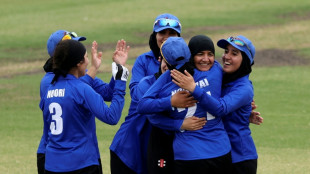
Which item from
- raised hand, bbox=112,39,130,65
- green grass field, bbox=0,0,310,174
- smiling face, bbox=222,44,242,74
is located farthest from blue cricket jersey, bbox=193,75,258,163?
green grass field, bbox=0,0,310,174

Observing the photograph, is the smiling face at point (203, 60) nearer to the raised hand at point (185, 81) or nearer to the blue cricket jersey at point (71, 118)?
the raised hand at point (185, 81)

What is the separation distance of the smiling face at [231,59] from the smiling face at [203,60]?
0.64ft

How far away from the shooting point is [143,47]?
2295 cm

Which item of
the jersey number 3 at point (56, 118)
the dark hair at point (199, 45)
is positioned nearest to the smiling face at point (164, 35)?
the dark hair at point (199, 45)

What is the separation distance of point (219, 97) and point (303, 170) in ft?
14.2

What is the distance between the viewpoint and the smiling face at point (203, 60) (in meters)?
5.94

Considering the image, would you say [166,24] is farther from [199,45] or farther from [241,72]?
[241,72]

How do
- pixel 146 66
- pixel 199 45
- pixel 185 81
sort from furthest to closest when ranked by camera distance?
1. pixel 146 66
2. pixel 199 45
3. pixel 185 81

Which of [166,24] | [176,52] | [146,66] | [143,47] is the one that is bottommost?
[143,47]

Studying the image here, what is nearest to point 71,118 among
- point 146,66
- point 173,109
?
point 173,109

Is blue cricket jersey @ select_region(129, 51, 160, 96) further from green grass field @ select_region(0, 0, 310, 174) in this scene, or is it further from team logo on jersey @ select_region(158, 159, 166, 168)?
green grass field @ select_region(0, 0, 310, 174)

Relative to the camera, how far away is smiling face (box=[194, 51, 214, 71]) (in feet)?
19.5

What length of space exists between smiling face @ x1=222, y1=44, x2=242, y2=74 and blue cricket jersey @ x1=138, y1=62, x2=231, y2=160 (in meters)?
0.16

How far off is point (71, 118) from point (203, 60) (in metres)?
1.21
